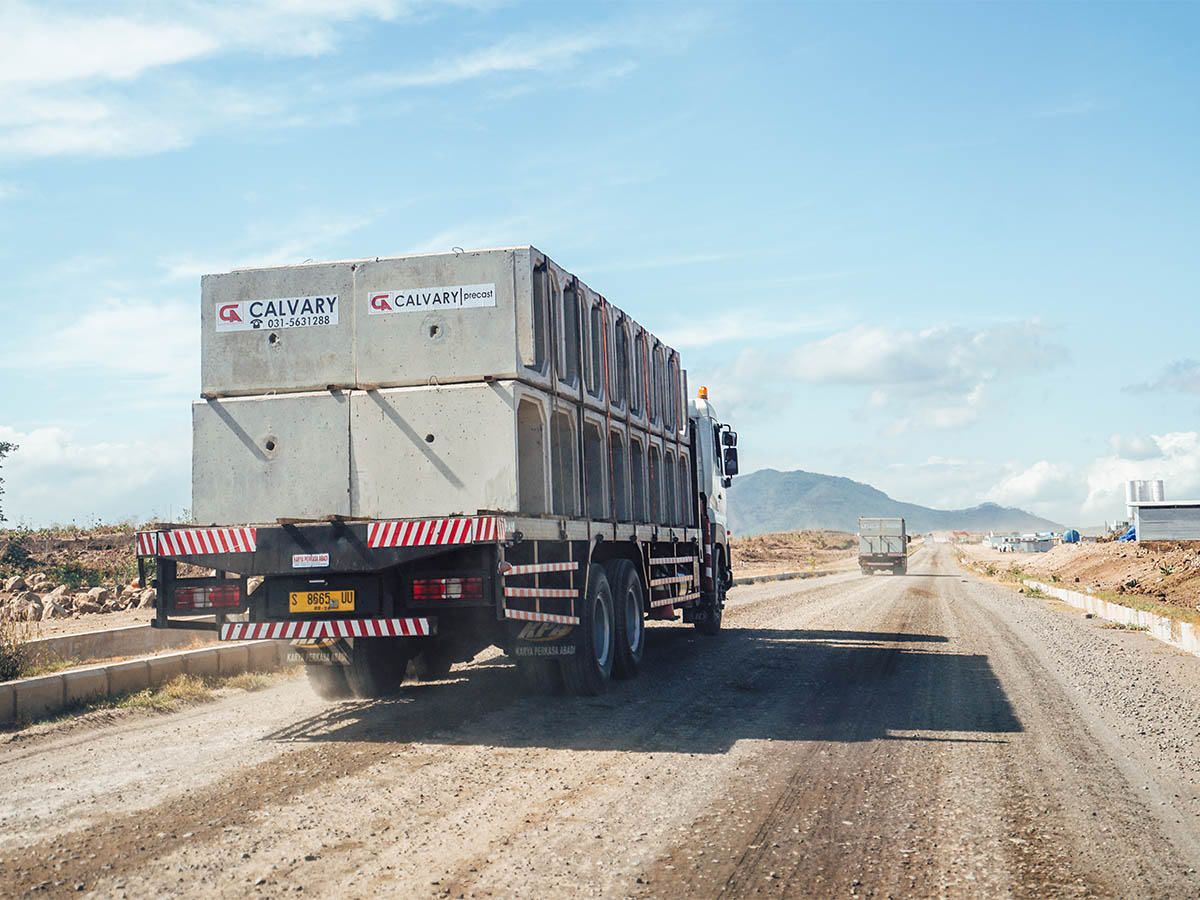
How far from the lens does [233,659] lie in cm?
1213

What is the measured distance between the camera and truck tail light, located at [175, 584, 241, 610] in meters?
9.20

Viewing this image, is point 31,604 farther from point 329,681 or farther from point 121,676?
point 329,681

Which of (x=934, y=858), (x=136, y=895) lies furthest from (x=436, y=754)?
(x=934, y=858)

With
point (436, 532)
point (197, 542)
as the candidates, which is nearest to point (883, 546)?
point (436, 532)

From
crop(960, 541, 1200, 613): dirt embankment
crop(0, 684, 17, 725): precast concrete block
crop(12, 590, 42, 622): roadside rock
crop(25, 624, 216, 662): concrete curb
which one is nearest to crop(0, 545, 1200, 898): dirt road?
crop(0, 684, 17, 725): precast concrete block

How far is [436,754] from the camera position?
7.70m

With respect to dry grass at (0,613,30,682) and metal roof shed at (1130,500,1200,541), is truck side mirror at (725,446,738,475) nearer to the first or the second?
dry grass at (0,613,30,682)

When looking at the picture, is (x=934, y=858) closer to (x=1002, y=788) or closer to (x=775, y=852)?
(x=775, y=852)

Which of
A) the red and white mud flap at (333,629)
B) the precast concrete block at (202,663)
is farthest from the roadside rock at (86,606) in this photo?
the red and white mud flap at (333,629)

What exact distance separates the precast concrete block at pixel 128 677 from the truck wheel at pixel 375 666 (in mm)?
2226

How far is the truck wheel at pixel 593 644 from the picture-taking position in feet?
32.6

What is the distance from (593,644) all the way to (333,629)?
260 cm

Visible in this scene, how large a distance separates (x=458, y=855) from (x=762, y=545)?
96.1 m

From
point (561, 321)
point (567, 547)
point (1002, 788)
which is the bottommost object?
point (1002, 788)
